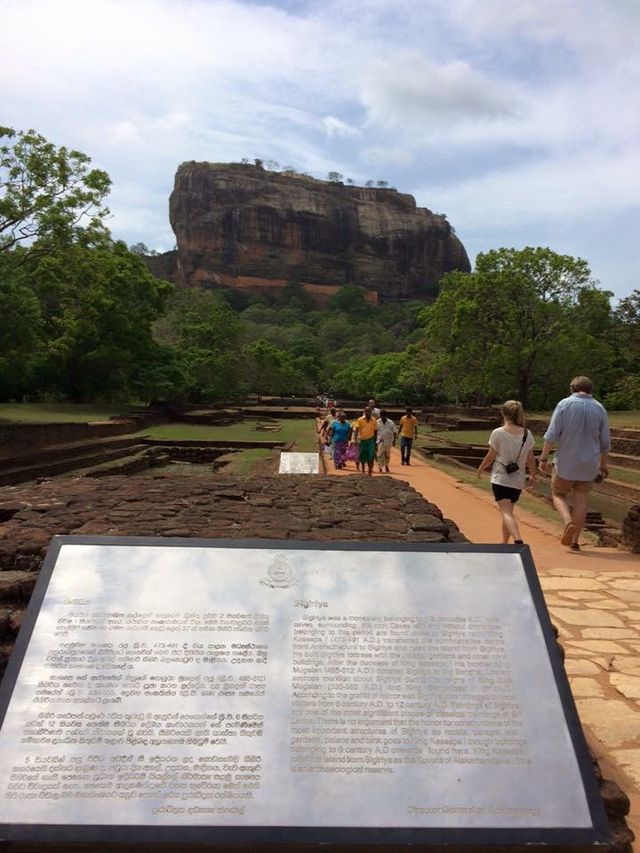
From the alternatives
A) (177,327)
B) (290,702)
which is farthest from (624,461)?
(177,327)

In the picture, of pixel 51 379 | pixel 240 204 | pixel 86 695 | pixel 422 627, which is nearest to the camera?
pixel 86 695

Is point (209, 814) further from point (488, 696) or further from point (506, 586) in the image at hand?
point (506, 586)

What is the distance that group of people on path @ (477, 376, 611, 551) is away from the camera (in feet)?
16.2

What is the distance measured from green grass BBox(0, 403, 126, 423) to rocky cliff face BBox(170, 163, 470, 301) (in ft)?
243

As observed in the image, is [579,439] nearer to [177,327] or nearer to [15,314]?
[15,314]

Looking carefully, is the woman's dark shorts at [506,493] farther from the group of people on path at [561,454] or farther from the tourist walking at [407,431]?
the tourist walking at [407,431]

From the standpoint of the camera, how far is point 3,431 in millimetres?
13750

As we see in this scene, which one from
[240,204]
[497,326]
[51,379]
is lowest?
[51,379]

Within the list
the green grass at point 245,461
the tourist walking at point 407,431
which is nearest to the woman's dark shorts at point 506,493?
the green grass at point 245,461

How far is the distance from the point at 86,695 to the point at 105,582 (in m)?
0.40

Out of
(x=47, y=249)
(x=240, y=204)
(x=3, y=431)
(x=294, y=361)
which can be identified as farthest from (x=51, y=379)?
(x=240, y=204)

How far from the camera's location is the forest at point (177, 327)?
1767 cm

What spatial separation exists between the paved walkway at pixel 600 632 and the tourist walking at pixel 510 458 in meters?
0.56

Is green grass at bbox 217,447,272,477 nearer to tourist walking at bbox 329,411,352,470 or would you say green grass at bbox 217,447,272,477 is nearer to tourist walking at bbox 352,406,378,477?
tourist walking at bbox 329,411,352,470
